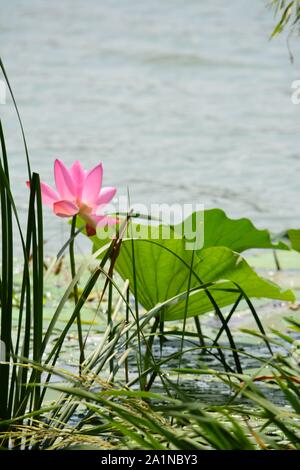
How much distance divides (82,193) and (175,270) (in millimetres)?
353

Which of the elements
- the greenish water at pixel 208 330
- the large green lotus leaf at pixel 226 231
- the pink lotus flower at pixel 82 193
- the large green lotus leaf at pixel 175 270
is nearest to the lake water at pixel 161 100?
the greenish water at pixel 208 330

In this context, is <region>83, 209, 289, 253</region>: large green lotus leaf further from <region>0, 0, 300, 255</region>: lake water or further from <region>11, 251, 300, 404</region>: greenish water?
<region>0, 0, 300, 255</region>: lake water

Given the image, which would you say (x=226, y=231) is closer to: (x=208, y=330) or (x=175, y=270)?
(x=175, y=270)

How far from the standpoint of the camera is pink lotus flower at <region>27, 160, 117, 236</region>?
1617 mm

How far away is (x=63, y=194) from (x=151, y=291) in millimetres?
401

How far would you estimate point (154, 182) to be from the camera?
15.1ft

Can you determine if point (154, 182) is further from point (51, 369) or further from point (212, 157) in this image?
point (51, 369)

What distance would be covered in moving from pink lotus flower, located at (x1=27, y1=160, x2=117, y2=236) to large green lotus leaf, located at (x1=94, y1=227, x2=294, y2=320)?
26 centimetres

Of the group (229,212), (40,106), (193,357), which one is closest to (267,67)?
(40,106)

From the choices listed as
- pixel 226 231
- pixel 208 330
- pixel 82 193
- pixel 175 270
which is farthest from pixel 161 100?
pixel 82 193

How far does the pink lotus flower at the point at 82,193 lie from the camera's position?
1.62 m

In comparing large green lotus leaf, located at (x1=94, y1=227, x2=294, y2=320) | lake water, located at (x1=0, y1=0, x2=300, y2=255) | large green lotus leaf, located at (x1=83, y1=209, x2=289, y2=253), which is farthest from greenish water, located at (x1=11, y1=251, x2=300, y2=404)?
lake water, located at (x1=0, y1=0, x2=300, y2=255)

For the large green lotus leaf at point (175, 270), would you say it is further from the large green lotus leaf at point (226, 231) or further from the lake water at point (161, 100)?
the lake water at point (161, 100)
